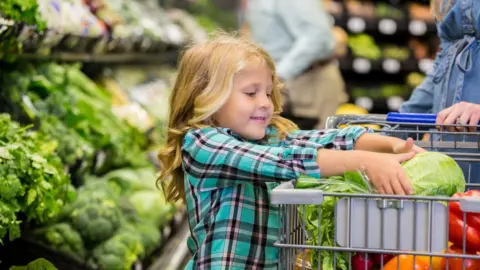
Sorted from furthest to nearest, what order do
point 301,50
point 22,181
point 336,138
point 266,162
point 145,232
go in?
point 301,50 < point 145,232 < point 22,181 < point 336,138 < point 266,162

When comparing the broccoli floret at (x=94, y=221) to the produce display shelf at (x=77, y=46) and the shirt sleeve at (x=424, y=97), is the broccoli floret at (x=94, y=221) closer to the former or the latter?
the produce display shelf at (x=77, y=46)

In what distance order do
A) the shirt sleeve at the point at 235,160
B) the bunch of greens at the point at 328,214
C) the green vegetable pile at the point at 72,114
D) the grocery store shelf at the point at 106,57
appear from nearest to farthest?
the bunch of greens at the point at 328,214 < the shirt sleeve at the point at 235,160 < the green vegetable pile at the point at 72,114 < the grocery store shelf at the point at 106,57

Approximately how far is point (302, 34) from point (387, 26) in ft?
12.9

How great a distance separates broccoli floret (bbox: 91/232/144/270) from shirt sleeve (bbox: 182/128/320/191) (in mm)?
1691

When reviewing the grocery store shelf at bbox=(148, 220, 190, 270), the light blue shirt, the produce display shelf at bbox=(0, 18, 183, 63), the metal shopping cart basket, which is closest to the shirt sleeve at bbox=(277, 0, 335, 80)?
the light blue shirt

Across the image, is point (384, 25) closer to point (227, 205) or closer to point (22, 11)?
point (22, 11)

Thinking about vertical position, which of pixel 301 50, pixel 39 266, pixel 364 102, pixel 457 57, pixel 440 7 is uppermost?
pixel 440 7

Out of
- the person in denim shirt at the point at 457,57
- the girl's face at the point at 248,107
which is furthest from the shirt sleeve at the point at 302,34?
the girl's face at the point at 248,107

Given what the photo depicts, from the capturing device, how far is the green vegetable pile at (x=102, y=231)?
388 centimetres

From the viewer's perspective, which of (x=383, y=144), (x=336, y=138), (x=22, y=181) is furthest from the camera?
(x=22, y=181)

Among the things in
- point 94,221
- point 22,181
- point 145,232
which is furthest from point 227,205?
point 145,232

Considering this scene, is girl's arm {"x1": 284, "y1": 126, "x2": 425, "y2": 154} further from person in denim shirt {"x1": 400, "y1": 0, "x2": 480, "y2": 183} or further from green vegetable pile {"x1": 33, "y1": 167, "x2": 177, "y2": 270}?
green vegetable pile {"x1": 33, "y1": 167, "x2": 177, "y2": 270}

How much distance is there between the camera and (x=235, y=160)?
223cm

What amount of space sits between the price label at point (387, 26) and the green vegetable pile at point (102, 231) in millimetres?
5965
